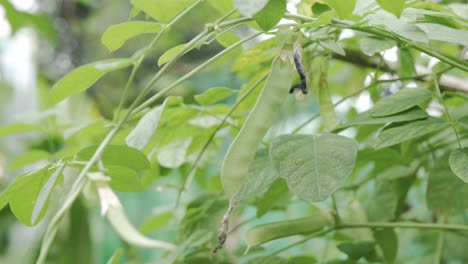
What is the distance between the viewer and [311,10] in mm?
423

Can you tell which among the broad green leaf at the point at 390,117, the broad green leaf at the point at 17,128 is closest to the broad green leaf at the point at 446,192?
the broad green leaf at the point at 390,117

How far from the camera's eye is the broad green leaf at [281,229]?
40 centimetres

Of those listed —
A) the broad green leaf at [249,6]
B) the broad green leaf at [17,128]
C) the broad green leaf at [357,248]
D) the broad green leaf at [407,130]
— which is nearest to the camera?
the broad green leaf at [249,6]

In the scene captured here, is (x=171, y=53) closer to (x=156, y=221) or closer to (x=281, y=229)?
(x=281, y=229)

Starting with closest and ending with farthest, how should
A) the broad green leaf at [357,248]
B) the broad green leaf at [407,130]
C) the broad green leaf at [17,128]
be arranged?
the broad green leaf at [407,130], the broad green leaf at [357,248], the broad green leaf at [17,128]

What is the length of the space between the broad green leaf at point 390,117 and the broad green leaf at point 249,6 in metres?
0.14

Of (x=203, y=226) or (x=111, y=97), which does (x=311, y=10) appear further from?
(x=111, y=97)

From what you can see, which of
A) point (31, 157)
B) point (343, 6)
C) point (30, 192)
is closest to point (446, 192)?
point (343, 6)

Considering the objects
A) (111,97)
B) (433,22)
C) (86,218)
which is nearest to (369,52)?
(433,22)

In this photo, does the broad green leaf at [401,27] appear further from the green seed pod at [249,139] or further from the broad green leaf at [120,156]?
the broad green leaf at [120,156]

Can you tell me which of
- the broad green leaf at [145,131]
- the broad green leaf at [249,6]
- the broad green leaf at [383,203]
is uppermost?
the broad green leaf at [249,6]

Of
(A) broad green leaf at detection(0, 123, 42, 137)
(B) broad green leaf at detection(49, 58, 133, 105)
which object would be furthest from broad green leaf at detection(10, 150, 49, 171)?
(B) broad green leaf at detection(49, 58, 133, 105)

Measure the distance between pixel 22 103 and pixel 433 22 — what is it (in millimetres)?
1483

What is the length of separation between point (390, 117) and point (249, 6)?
0.16 m
